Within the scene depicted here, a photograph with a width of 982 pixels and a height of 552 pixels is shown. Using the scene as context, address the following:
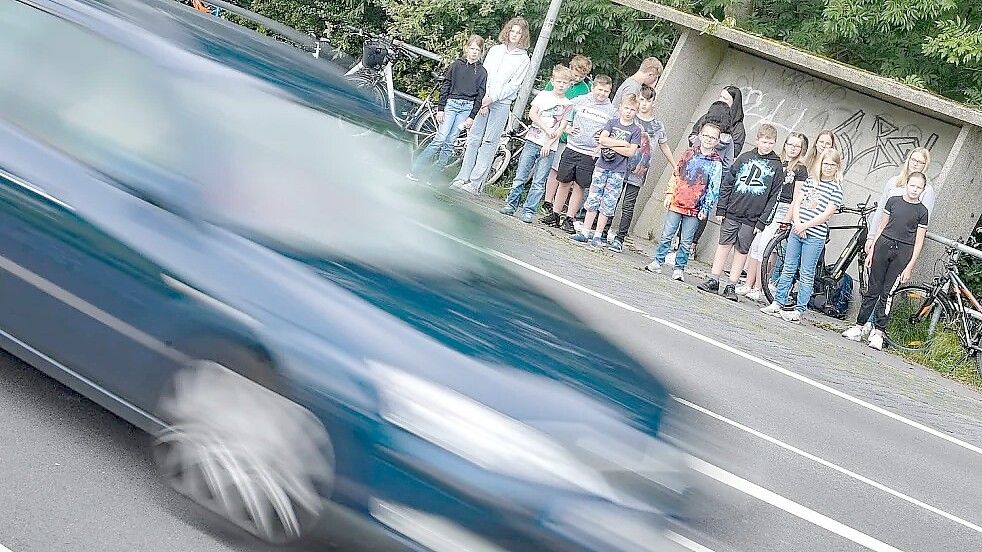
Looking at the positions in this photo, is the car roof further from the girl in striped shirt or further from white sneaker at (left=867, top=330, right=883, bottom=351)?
→ white sneaker at (left=867, top=330, right=883, bottom=351)

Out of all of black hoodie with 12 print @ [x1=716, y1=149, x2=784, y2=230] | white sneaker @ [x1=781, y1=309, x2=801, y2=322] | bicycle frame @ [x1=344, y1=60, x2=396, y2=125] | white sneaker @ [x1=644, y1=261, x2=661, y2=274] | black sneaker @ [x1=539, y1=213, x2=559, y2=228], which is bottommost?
black sneaker @ [x1=539, y1=213, x2=559, y2=228]

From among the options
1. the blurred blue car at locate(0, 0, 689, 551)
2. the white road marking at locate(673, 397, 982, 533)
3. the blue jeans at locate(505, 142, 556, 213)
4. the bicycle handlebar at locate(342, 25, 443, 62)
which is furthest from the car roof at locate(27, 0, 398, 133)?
the bicycle handlebar at locate(342, 25, 443, 62)

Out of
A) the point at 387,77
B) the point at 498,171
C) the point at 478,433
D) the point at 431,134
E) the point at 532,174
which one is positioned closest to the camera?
the point at 478,433

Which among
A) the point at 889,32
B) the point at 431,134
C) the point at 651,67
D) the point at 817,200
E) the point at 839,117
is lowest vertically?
the point at 431,134

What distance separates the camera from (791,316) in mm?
12906

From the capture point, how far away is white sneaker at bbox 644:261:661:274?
13.2 metres

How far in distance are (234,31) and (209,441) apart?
2541 millimetres

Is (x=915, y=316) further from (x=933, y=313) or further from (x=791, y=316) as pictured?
(x=791, y=316)

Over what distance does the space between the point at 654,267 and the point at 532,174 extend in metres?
2.24

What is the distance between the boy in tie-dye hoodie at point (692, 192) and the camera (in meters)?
13.0

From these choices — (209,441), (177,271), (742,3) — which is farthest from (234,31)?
(742,3)

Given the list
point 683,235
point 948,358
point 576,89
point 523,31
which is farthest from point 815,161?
point 523,31

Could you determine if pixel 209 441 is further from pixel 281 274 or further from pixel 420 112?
pixel 420 112

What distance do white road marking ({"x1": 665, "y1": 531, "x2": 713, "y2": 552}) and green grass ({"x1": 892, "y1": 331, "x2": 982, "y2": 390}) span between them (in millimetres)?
8451
